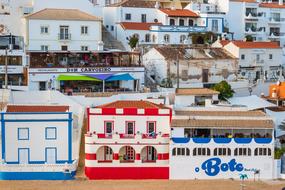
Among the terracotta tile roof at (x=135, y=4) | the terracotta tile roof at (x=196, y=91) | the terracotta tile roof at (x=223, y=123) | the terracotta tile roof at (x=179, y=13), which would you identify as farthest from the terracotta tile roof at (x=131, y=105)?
the terracotta tile roof at (x=135, y=4)

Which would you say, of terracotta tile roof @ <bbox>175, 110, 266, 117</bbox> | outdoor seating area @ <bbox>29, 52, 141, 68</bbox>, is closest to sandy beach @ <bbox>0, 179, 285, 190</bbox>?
terracotta tile roof @ <bbox>175, 110, 266, 117</bbox>

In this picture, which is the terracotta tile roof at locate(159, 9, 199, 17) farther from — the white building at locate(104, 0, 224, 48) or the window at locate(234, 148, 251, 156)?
the window at locate(234, 148, 251, 156)

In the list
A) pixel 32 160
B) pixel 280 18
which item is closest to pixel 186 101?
pixel 32 160

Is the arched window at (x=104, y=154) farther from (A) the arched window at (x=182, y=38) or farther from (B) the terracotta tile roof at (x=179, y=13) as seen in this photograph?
(B) the terracotta tile roof at (x=179, y=13)

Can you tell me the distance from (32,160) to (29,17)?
59.9 ft

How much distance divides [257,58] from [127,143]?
2323 centimetres

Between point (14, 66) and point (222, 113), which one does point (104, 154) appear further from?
point (14, 66)

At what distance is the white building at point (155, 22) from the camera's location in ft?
197

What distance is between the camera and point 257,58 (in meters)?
58.4

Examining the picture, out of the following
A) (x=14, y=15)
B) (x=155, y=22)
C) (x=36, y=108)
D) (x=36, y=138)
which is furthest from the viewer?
(x=155, y=22)

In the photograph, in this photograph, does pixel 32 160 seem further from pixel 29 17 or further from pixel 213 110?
pixel 29 17

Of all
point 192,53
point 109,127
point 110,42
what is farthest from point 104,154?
point 110,42

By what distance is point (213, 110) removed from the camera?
138ft

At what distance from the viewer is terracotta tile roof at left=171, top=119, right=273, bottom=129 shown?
127 feet
